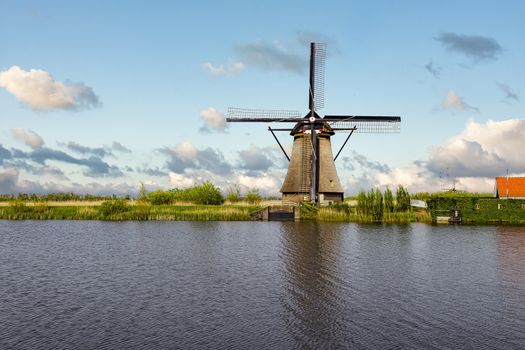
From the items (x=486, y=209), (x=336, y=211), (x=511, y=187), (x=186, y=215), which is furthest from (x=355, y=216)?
(x=511, y=187)

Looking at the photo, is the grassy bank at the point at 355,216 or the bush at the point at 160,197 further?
the bush at the point at 160,197

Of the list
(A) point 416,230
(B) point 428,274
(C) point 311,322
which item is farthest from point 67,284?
(A) point 416,230

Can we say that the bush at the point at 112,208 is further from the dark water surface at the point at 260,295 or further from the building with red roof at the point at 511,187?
the building with red roof at the point at 511,187

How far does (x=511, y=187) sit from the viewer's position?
53156mm

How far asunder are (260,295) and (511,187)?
1931 inches

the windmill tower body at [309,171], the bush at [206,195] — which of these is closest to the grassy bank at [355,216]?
the windmill tower body at [309,171]

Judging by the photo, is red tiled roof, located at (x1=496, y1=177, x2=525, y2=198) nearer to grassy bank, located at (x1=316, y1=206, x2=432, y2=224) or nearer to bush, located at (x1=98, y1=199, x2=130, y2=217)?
grassy bank, located at (x1=316, y1=206, x2=432, y2=224)

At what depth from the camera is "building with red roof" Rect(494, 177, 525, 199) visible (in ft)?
172

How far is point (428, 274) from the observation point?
17172mm

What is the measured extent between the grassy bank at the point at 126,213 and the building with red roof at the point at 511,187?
29911 mm

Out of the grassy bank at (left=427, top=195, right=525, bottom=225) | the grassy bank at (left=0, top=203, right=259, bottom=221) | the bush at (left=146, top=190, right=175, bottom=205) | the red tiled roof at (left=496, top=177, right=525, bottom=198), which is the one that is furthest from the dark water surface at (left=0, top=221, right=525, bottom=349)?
the red tiled roof at (left=496, top=177, right=525, bottom=198)

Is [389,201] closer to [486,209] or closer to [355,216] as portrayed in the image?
[355,216]

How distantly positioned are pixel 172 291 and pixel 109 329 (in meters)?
3.58

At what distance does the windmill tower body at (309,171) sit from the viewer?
44469 mm
